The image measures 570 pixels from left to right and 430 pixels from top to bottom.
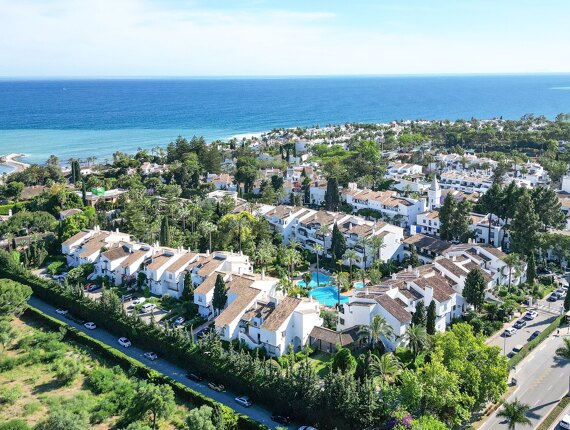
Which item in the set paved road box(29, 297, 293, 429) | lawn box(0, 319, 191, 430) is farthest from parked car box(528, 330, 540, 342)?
lawn box(0, 319, 191, 430)

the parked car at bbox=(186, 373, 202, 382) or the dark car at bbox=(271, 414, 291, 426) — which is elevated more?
the dark car at bbox=(271, 414, 291, 426)

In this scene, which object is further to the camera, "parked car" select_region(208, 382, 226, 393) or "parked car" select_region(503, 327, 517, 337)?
"parked car" select_region(503, 327, 517, 337)

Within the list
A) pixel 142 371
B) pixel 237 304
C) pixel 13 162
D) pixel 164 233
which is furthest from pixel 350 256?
pixel 13 162

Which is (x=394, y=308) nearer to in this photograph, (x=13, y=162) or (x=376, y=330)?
(x=376, y=330)

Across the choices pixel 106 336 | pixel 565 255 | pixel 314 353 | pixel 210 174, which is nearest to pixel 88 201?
pixel 210 174

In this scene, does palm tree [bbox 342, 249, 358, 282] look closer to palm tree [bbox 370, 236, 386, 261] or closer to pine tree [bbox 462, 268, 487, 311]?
palm tree [bbox 370, 236, 386, 261]

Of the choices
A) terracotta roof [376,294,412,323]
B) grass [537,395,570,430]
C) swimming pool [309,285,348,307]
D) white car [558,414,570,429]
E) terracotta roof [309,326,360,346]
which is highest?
terracotta roof [376,294,412,323]
